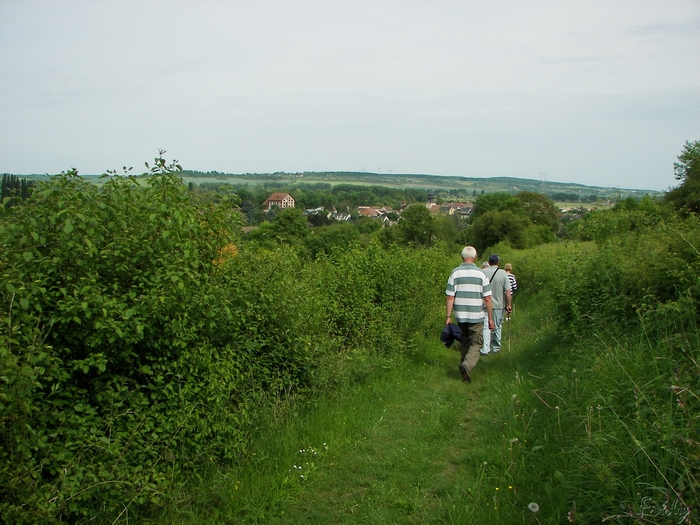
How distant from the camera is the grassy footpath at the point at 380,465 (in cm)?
414

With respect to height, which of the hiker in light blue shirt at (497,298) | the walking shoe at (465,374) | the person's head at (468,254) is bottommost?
the walking shoe at (465,374)

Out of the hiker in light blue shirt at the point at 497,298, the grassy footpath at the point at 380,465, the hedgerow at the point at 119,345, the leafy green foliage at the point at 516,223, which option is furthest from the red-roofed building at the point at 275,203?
the hedgerow at the point at 119,345

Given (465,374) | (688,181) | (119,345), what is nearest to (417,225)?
(688,181)

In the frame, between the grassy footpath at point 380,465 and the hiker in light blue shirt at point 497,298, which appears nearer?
the grassy footpath at point 380,465

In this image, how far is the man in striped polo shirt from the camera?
25.7 feet

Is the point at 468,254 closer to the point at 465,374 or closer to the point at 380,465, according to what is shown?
the point at 465,374

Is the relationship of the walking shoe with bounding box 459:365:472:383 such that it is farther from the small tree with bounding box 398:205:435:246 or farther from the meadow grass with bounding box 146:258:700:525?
the small tree with bounding box 398:205:435:246

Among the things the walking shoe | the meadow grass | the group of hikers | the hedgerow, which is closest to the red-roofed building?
the group of hikers

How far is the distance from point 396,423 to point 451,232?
55.0m

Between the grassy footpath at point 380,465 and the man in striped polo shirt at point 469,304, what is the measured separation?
66cm

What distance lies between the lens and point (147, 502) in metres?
4.02

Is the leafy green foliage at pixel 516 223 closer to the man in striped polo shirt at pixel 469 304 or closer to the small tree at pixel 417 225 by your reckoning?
the small tree at pixel 417 225

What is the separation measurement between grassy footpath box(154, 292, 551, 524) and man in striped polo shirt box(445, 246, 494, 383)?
66 centimetres

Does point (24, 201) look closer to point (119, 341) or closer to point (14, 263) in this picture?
point (14, 263)
